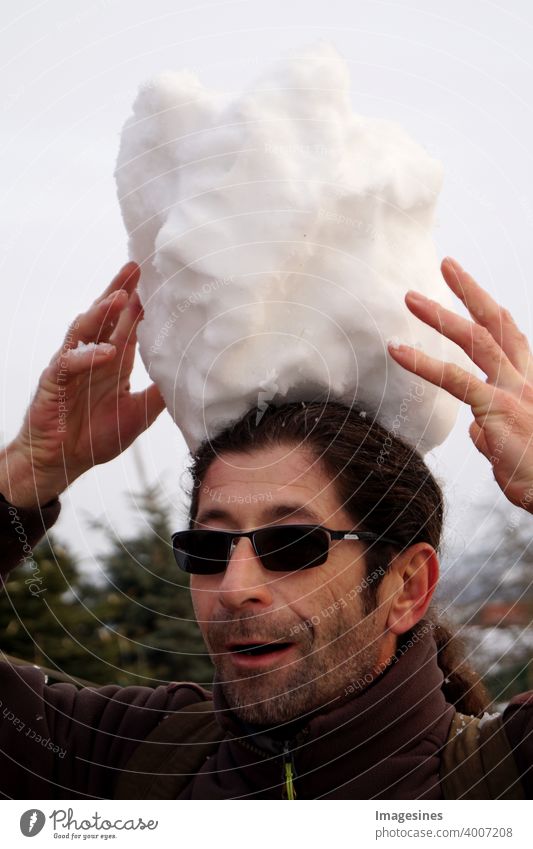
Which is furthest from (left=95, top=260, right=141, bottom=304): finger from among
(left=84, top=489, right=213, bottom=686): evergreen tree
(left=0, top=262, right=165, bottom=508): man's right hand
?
(left=84, top=489, right=213, bottom=686): evergreen tree

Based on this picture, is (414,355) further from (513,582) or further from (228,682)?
(513,582)

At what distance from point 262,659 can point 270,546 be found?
35 cm

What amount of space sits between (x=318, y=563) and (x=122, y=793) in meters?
1.05

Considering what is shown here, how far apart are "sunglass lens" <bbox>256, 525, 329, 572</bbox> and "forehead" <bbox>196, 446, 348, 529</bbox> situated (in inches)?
3.3

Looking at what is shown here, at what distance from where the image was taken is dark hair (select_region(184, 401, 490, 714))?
3289 mm

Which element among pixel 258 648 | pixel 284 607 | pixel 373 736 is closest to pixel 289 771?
pixel 373 736

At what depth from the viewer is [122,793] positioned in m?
3.29

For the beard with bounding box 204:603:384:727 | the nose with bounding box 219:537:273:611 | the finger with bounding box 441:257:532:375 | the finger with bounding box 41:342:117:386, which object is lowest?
the beard with bounding box 204:603:384:727

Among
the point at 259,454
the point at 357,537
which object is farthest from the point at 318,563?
the point at 259,454

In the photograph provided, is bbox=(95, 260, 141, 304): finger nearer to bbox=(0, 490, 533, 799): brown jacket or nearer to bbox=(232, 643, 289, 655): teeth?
bbox=(0, 490, 533, 799): brown jacket

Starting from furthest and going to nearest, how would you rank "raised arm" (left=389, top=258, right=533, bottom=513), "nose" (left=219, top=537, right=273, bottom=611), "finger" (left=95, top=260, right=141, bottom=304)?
"finger" (left=95, top=260, right=141, bottom=304), "nose" (left=219, top=537, right=273, bottom=611), "raised arm" (left=389, top=258, right=533, bottom=513)

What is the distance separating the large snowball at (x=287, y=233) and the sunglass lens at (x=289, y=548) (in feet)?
1.56

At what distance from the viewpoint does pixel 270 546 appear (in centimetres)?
304

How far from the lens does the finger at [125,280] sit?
345cm
